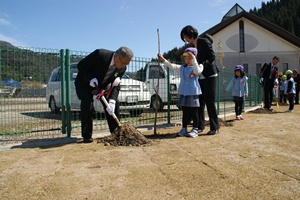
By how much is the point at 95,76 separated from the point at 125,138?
112 centimetres

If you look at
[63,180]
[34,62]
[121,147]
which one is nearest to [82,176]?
[63,180]

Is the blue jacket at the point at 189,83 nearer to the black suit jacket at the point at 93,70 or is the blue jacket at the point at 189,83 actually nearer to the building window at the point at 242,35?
the black suit jacket at the point at 93,70

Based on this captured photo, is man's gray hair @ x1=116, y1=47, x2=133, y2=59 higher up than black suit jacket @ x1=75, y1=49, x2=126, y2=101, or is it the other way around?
man's gray hair @ x1=116, y1=47, x2=133, y2=59

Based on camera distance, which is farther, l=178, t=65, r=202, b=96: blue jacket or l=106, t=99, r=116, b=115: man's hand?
l=178, t=65, r=202, b=96: blue jacket

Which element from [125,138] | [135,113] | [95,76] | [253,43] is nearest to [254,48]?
[253,43]

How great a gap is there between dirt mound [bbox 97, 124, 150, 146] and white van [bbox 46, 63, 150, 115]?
158 cm

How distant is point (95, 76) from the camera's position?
444 centimetres

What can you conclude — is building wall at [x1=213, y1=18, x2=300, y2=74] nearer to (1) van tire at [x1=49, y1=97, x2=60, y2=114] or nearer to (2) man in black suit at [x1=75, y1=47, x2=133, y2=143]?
(1) van tire at [x1=49, y1=97, x2=60, y2=114]

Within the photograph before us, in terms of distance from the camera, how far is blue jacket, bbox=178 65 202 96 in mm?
4719

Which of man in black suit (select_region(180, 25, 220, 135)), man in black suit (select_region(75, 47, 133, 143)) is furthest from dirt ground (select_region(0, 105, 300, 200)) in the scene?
man in black suit (select_region(180, 25, 220, 135))

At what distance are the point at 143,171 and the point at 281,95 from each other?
609 inches

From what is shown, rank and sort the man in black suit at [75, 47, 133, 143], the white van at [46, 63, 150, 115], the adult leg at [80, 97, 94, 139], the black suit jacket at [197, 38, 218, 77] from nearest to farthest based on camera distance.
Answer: the man in black suit at [75, 47, 133, 143], the adult leg at [80, 97, 94, 139], the black suit jacket at [197, 38, 218, 77], the white van at [46, 63, 150, 115]

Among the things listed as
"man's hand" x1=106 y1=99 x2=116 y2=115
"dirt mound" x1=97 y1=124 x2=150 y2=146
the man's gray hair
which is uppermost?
the man's gray hair

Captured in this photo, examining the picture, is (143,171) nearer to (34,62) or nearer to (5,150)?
(5,150)
